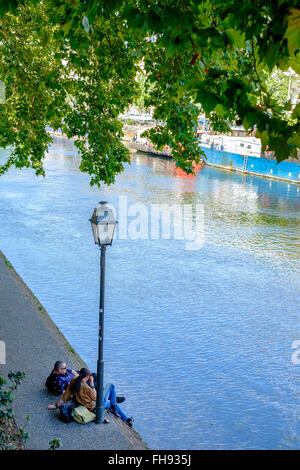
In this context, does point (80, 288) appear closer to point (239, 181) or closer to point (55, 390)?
point (55, 390)

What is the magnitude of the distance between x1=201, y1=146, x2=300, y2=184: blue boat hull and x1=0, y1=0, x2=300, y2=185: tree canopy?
41059 mm

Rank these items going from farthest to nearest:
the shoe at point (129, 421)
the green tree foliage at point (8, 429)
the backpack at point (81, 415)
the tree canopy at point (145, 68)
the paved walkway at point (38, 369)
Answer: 1. the shoe at point (129, 421)
2. the backpack at point (81, 415)
3. the paved walkway at point (38, 369)
4. the green tree foliage at point (8, 429)
5. the tree canopy at point (145, 68)

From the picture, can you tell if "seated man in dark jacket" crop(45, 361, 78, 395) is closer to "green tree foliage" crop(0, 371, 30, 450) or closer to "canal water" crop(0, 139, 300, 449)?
"green tree foliage" crop(0, 371, 30, 450)

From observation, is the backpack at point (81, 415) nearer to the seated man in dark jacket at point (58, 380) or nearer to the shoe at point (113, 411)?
the seated man in dark jacket at point (58, 380)

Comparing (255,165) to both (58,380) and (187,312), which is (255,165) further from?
(58,380)

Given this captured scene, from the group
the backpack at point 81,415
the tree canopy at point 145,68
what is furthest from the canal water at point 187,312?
the tree canopy at point 145,68

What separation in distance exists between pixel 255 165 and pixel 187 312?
48890mm

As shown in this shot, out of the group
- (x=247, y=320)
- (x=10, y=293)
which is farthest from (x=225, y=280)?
(x=10, y=293)

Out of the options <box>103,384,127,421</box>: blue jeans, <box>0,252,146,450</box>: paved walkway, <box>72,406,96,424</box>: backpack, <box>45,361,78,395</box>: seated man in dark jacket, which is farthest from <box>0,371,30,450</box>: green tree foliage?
<box>103,384,127,421</box>: blue jeans

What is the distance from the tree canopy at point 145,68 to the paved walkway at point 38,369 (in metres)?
4.37

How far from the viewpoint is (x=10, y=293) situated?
18.6 m

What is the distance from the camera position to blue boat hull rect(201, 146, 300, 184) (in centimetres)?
6112

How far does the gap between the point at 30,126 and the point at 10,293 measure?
5.34 metres

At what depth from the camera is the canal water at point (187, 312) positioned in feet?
44.7
